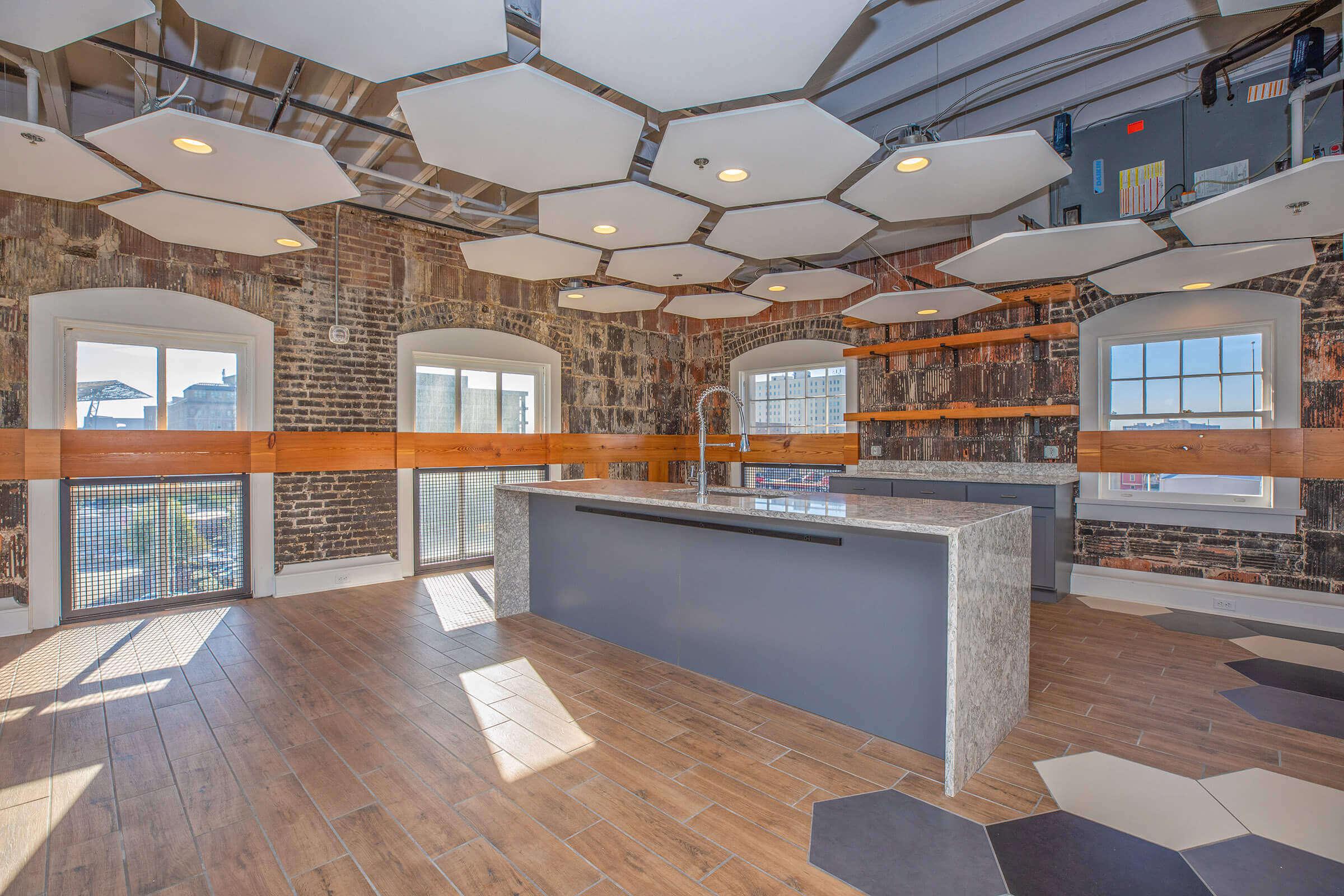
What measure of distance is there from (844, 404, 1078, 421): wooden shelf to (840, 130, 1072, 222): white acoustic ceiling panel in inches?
80.0

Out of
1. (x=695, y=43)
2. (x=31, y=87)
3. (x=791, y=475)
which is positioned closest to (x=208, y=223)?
(x=31, y=87)

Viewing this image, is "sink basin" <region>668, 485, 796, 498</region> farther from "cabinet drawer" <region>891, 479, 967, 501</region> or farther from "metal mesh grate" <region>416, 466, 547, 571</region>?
"metal mesh grate" <region>416, 466, 547, 571</region>

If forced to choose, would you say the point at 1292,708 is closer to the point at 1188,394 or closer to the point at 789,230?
the point at 1188,394

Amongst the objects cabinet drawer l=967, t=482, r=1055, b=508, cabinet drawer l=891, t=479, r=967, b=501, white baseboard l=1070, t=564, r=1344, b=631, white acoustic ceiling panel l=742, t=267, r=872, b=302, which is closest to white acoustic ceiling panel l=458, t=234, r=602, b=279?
white acoustic ceiling panel l=742, t=267, r=872, b=302

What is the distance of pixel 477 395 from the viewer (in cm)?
617

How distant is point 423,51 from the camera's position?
243 cm

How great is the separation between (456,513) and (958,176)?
16.6ft

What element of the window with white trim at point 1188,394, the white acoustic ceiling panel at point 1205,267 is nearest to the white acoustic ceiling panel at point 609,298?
the white acoustic ceiling panel at point 1205,267

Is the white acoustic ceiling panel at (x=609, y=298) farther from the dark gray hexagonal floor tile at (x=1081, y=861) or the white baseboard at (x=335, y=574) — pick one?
the dark gray hexagonal floor tile at (x=1081, y=861)

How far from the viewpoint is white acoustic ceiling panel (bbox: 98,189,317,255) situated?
369cm

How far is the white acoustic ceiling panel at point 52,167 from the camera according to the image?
2.83m

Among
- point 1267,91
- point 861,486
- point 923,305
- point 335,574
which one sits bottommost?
point 335,574

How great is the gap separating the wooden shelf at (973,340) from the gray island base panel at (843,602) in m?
3.11

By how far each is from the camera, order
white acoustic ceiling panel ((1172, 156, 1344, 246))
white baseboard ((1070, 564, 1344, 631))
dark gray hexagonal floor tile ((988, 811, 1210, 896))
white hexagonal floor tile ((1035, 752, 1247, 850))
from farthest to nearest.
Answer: white baseboard ((1070, 564, 1344, 631))
white acoustic ceiling panel ((1172, 156, 1344, 246))
white hexagonal floor tile ((1035, 752, 1247, 850))
dark gray hexagonal floor tile ((988, 811, 1210, 896))
